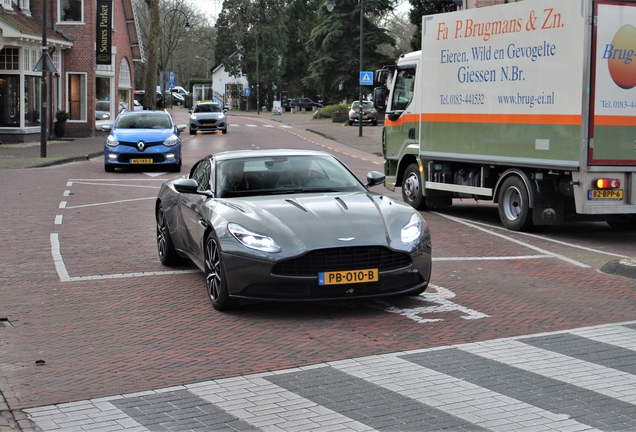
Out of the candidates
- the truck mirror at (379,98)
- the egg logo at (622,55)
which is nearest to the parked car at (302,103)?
the truck mirror at (379,98)

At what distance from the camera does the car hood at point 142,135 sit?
78.5 feet

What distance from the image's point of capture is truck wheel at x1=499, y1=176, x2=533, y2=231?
13227 millimetres

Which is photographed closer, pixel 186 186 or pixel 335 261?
pixel 335 261

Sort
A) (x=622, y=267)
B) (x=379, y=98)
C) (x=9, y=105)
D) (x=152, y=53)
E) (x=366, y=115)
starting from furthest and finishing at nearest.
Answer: (x=366, y=115), (x=152, y=53), (x=9, y=105), (x=379, y=98), (x=622, y=267)

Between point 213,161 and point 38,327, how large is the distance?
8.68ft

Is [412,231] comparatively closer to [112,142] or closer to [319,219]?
[319,219]

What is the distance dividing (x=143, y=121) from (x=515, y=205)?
1381cm

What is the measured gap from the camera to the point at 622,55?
39.8ft

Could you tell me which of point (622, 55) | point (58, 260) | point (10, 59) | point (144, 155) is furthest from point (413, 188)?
point (10, 59)

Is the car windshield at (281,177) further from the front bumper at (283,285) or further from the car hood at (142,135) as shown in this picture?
the car hood at (142,135)

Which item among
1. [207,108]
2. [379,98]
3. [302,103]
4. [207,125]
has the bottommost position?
[207,125]

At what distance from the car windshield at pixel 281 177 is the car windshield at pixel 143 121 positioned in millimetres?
16089

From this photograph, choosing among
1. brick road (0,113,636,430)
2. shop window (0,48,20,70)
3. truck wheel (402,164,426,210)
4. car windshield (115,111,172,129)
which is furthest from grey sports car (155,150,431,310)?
shop window (0,48,20,70)

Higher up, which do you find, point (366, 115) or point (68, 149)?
point (366, 115)
